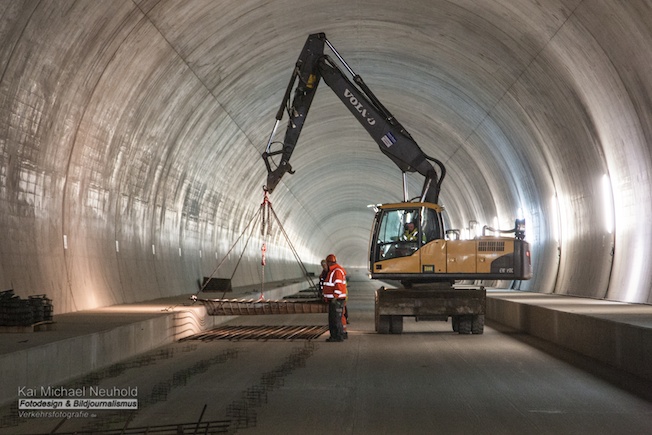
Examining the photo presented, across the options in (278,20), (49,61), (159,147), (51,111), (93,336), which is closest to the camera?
(93,336)

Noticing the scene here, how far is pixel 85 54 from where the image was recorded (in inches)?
622

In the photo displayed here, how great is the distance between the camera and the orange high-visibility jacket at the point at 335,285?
1695cm

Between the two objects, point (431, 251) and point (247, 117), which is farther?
point (247, 117)

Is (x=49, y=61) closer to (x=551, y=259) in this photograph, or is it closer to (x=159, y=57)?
(x=159, y=57)

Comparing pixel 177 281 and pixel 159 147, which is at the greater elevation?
pixel 159 147

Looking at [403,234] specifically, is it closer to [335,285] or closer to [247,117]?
[335,285]

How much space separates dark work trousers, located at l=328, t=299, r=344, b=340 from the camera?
16.9 metres

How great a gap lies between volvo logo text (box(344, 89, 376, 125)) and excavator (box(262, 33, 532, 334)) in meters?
0.02

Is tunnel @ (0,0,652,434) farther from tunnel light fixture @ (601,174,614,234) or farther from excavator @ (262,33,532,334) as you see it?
excavator @ (262,33,532,334)

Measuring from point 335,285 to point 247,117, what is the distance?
11.8m

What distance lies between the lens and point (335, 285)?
17.0 m

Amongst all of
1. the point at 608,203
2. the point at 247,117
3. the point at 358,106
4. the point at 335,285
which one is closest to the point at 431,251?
the point at 335,285

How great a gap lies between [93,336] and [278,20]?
34.2 ft

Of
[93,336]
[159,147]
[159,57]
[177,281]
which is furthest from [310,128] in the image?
[93,336]
